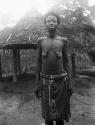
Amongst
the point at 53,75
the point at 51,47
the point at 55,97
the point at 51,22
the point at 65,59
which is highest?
the point at 51,22

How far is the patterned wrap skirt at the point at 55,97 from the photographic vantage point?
356cm

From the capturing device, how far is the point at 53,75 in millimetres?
3529

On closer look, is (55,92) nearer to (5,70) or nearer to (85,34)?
(85,34)

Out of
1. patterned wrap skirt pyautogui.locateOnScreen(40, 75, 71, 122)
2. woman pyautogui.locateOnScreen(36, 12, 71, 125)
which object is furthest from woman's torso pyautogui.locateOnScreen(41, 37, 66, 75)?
patterned wrap skirt pyautogui.locateOnScreen(40, 75, 71, 122)

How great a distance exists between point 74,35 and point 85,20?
5.10ft

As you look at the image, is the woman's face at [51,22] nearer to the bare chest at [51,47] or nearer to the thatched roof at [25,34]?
the bare chest at [51,47]

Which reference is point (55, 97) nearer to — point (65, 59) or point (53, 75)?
point (53, 75)

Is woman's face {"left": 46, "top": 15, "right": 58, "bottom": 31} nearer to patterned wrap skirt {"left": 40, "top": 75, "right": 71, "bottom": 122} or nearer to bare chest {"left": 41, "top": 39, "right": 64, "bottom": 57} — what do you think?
bare chest {"left": 41, "top": 39, "right": 64, "bottom": 57}

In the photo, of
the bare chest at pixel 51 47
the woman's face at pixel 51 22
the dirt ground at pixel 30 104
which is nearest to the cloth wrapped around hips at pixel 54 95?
the bare chest at pixel 51 47

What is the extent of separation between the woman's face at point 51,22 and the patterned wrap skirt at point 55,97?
720 mm

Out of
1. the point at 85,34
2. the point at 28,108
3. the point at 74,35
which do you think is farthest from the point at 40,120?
the point at 85,34

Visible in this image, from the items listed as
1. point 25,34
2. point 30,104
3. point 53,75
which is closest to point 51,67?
point 53,75

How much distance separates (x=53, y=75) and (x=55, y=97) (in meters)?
0.34

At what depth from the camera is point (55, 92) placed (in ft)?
11.7
